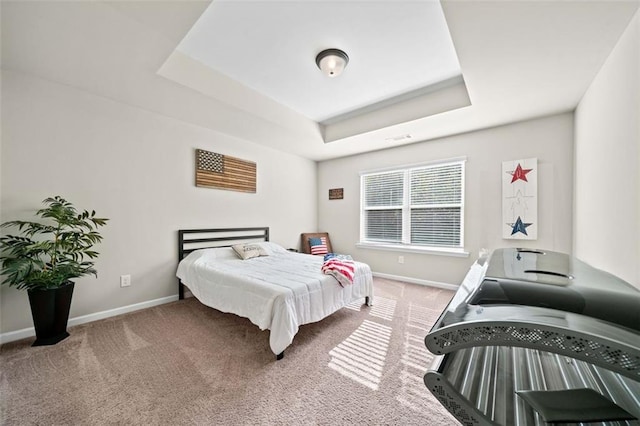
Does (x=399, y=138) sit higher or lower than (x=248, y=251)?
higher

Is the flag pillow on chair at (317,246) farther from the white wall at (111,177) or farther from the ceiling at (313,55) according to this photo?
the ceiling at (313,55)

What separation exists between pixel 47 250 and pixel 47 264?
15cm

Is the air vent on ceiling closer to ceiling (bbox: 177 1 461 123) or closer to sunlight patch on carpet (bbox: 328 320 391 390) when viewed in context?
ceiling (bbox: 177 1 461 123)

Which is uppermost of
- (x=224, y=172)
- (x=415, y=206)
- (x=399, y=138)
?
(x=399, y=138)

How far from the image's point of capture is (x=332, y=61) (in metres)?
2.27

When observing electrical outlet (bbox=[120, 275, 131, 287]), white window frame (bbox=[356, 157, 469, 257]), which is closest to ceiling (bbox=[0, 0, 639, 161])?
white window frame (bbox=[356, 157, 469, 257])

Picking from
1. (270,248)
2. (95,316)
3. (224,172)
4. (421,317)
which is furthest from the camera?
(270,248)

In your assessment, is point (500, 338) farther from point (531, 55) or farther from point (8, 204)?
point (8, 204)

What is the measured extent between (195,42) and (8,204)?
2258 mm

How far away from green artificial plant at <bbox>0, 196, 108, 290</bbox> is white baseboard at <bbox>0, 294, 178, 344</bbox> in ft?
1.54

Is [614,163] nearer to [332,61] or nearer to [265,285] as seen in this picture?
[332,61]

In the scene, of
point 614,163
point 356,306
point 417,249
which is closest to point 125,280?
point 356,306

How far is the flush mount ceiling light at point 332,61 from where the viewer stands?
2.23 metres

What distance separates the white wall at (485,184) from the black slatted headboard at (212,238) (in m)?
1.96
